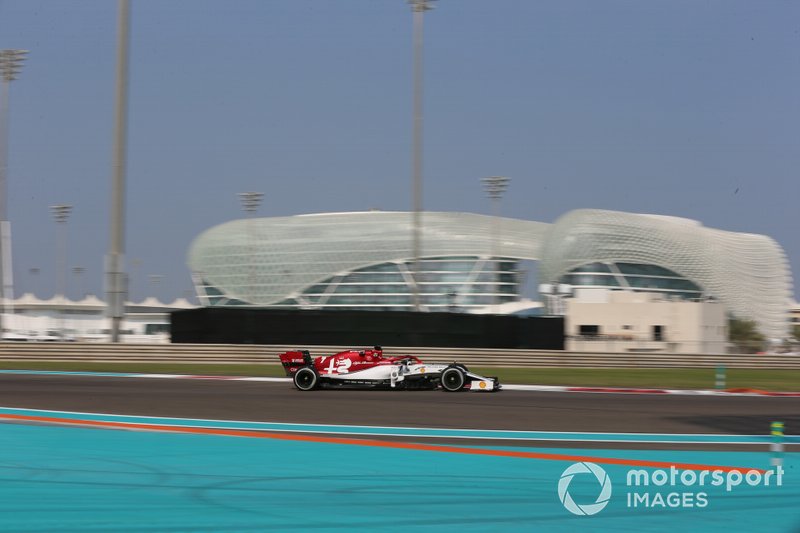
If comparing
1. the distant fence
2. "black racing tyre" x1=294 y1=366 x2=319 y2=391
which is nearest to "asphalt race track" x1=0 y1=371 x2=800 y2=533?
"black racing tyre" x1=294 y1=366 x2=319 y2=391

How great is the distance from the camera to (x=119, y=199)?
27438mm

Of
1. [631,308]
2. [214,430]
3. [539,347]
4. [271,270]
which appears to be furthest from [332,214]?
[214,430]

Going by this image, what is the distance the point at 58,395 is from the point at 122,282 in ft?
35.3

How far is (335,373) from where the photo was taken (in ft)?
61.7

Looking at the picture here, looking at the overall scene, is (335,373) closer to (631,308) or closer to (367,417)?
(367,417)

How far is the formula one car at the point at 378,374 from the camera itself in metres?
18.7

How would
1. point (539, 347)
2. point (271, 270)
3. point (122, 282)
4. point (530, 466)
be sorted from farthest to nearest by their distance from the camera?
point (271, 270) → point (539, 347) → point (122, 282) → point (530, 466)

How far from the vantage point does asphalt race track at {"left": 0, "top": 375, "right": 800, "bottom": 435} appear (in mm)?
12836

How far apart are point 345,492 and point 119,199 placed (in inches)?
852

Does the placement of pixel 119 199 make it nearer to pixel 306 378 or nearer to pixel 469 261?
pixel 306 378

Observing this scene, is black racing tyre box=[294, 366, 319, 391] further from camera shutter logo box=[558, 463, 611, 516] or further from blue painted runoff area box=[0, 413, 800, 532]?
camera shutter logo box=[558, 463, 611, 516]

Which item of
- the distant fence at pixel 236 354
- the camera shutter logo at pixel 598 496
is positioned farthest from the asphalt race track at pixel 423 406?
the distant fence at pixel 236 354

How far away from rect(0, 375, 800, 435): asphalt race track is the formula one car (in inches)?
12.7

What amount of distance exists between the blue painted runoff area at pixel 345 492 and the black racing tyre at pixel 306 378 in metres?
8.40
